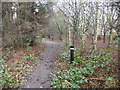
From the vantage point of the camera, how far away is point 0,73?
4785 millimetres

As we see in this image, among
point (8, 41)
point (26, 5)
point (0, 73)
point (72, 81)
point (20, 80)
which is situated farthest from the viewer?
point (26, 5)

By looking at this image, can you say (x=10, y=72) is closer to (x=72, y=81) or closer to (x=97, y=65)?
(x=72, y=81)

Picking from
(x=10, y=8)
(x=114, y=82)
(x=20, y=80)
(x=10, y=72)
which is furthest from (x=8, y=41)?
(x=114, y=82)

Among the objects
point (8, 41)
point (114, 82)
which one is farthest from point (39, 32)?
point (114, 82)

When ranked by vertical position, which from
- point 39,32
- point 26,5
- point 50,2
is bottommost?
point 39,32

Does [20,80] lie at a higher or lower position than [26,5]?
lower

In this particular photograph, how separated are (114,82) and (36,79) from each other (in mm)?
3312

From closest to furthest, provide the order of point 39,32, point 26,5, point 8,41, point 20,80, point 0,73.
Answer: point 20,80 → point 0,73 → point 8,41 → point 26,5 → point 39,32

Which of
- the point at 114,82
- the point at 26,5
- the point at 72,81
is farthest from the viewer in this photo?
the point at 26,5

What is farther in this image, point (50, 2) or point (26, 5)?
point (50, 2)

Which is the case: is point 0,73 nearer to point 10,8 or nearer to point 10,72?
point 10,72

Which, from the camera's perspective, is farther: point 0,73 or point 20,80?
point 0,73

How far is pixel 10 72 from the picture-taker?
506 cm

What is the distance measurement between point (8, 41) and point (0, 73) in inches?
161
